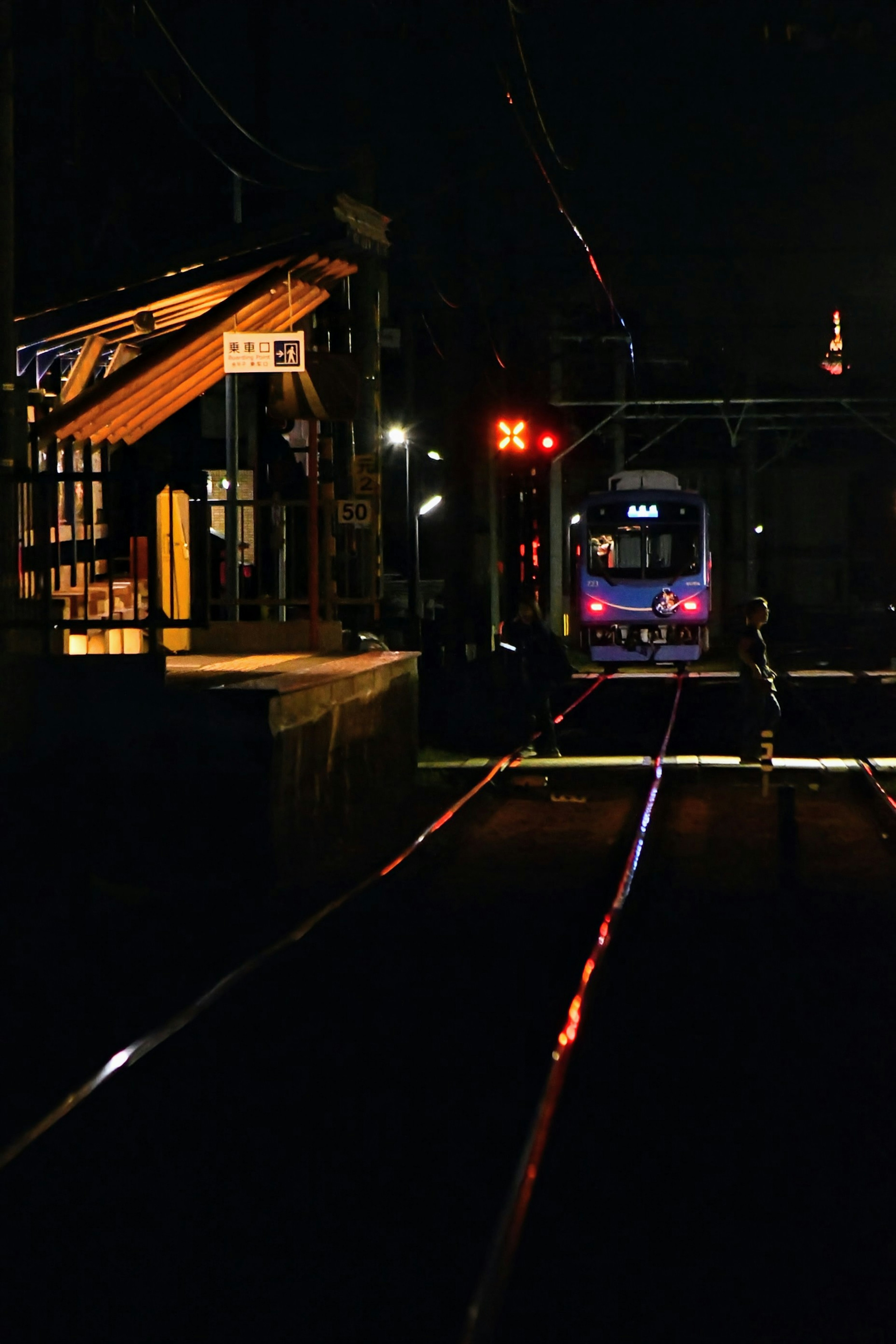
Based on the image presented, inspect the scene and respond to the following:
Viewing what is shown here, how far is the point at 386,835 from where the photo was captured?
1241 cm

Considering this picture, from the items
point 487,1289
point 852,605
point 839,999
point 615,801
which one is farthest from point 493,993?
point 852,605

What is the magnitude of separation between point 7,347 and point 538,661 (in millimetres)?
7258

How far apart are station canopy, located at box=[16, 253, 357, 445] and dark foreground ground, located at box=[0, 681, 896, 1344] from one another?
5.79m


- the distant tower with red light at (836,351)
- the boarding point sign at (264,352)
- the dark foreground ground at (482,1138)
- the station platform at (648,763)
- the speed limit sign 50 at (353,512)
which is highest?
the distant tower with red light at (836,351)

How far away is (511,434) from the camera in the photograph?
27875mm

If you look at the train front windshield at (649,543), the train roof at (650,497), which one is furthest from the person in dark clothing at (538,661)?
the train roof at (650,497)

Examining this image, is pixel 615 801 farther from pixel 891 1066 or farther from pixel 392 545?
pixel 392 545

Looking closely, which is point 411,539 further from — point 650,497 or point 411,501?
point 650,497

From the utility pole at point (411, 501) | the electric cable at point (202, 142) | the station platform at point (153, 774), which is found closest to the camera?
the station platform at point (153, 774)

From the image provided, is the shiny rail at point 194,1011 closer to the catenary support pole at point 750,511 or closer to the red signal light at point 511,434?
the red signal light at point 511,434

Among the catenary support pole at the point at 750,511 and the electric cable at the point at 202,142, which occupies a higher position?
the electric cable at the point at 202,142

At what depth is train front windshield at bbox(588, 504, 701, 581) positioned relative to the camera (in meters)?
34.8

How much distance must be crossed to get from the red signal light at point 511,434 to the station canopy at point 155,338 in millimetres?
9366

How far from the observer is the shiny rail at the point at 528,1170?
3.79m
